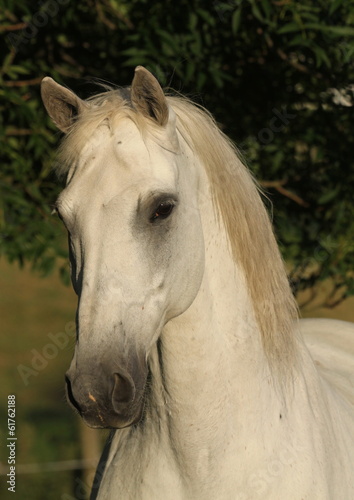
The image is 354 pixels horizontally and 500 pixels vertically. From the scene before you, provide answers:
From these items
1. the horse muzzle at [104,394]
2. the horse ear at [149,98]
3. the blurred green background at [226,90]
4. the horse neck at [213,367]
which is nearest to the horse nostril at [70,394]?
the horse muzzle at [104,394]

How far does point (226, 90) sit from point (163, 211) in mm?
2131

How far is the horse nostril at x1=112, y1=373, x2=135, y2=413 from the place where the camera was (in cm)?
197

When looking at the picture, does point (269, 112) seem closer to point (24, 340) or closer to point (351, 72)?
point (351, 72)

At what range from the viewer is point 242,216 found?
2.34 metres

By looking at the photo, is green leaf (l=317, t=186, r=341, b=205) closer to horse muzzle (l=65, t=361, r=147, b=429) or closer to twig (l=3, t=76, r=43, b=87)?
twig (l=3, t=76, r=43, b=87)

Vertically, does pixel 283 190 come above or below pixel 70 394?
below

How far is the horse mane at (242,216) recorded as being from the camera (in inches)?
91.5

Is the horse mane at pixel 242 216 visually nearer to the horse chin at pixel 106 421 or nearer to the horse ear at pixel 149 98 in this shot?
the horse ear at pixel 149 98

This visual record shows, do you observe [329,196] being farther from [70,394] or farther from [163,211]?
[70,394]

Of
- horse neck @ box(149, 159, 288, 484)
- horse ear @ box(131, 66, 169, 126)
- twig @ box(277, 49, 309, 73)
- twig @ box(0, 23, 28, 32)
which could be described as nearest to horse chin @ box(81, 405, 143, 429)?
horse neck @ box(149, 159, 288, 484)

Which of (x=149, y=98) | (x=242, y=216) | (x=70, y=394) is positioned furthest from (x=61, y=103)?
(x=70, y=394)

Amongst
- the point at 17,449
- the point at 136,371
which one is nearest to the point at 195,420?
the point at 136,371

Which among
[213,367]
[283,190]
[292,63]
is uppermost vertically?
[292,63]

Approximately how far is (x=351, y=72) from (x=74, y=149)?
2086 mm
